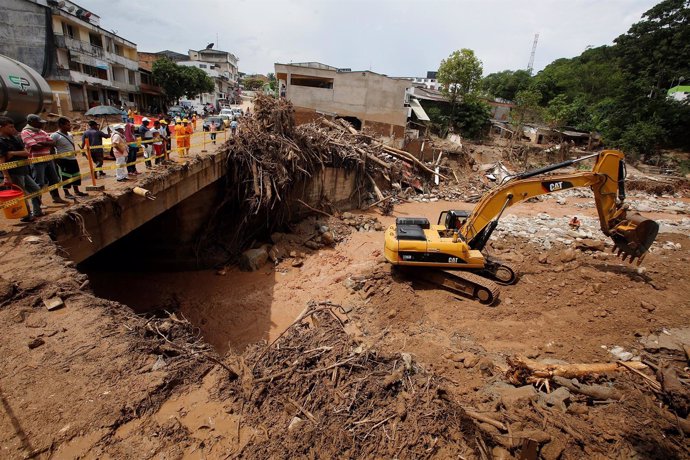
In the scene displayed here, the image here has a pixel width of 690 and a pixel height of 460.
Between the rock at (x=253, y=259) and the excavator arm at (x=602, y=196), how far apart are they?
24.2ft

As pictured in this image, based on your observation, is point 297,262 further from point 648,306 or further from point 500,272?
point 648,306

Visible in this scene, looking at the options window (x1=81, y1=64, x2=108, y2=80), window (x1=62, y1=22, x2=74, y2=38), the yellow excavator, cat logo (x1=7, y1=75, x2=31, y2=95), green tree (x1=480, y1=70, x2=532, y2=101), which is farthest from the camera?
green tree (x1=480, y1=70, x2=532, y2=101)

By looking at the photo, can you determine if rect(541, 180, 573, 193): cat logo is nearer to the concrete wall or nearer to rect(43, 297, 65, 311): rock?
rect(43, 297, 65, 311): rock

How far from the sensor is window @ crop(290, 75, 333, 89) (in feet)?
95.7

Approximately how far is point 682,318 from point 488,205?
4.90 m

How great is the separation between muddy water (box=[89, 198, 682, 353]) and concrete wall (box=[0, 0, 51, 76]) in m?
24.6

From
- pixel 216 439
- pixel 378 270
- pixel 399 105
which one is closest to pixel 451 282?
pixel 378 270

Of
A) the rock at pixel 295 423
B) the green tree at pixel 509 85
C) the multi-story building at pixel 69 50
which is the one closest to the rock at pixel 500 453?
the rock at pixel 295 423

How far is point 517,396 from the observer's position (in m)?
5.23

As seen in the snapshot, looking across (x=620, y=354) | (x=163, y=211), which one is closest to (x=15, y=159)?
(x=163, y=211)

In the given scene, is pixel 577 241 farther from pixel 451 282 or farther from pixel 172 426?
pixel 172 426

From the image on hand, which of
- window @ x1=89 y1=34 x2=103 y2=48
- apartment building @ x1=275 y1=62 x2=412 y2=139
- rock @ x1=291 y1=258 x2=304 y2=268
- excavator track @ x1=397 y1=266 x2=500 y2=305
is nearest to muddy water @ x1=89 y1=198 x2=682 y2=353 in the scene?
rock @ x1=291 y1=258 x2=304 y2=268

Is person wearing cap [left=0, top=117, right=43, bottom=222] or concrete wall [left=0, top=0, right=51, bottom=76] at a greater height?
concrete wall [left=0, top=0, right=51, bottom=76]

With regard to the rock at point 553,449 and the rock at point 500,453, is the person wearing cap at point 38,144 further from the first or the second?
the rock at point 553,449
